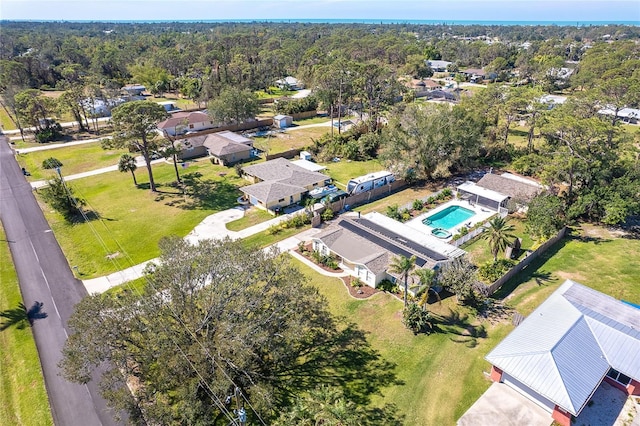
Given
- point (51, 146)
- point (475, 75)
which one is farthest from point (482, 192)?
point (475, 75)

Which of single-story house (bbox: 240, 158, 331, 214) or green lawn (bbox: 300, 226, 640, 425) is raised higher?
single-story house (bbox: 240, 158, 331, 214)

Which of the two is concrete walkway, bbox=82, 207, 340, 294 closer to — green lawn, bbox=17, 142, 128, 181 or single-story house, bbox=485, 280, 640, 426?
single-story house, bbox=485, 280, 640, 426

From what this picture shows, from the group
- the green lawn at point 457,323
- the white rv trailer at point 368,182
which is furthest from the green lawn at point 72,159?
the green lawn at point 457,323

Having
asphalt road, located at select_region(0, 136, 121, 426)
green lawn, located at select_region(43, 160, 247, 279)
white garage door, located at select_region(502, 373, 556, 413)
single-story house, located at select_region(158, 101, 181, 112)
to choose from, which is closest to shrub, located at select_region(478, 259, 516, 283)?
white garage door, located at select_region(502, 373, 556, 413)

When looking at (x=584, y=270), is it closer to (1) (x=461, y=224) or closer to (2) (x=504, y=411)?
(1) (x=461, y=224)

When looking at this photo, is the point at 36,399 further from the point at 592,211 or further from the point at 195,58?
the point at 195,58
